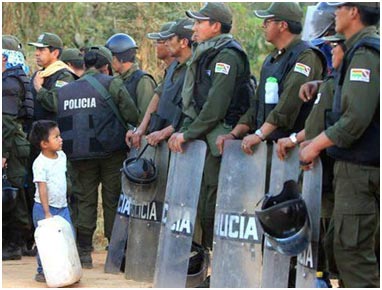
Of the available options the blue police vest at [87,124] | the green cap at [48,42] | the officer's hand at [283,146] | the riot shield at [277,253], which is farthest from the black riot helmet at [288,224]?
the green cap at [48,42]

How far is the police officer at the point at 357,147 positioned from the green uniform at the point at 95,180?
3.48m

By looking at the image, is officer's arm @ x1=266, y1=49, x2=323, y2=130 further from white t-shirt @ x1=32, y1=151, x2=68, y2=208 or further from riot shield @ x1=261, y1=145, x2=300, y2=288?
white t-shirt @ x1=32, y1=151, x2=68, y2=208

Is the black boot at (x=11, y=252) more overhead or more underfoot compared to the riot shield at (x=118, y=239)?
more underfoot

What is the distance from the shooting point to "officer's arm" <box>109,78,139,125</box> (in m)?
9.08

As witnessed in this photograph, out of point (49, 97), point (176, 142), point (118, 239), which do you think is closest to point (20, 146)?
point (49, 97)

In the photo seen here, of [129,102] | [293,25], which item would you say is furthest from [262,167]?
[129,102]

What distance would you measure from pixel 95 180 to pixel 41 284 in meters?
1.38

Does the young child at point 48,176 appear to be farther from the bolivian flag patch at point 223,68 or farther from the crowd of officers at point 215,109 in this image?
the bolivian flag patch at point 223,68

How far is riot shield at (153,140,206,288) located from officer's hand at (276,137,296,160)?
957mm

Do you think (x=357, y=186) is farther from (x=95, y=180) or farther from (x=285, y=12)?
(x=95, y=180)

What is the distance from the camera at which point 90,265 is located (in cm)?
921

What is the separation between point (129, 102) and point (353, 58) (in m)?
3.64

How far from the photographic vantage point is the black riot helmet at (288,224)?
593cm

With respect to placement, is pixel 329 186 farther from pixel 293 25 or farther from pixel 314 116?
pixel 293 25
